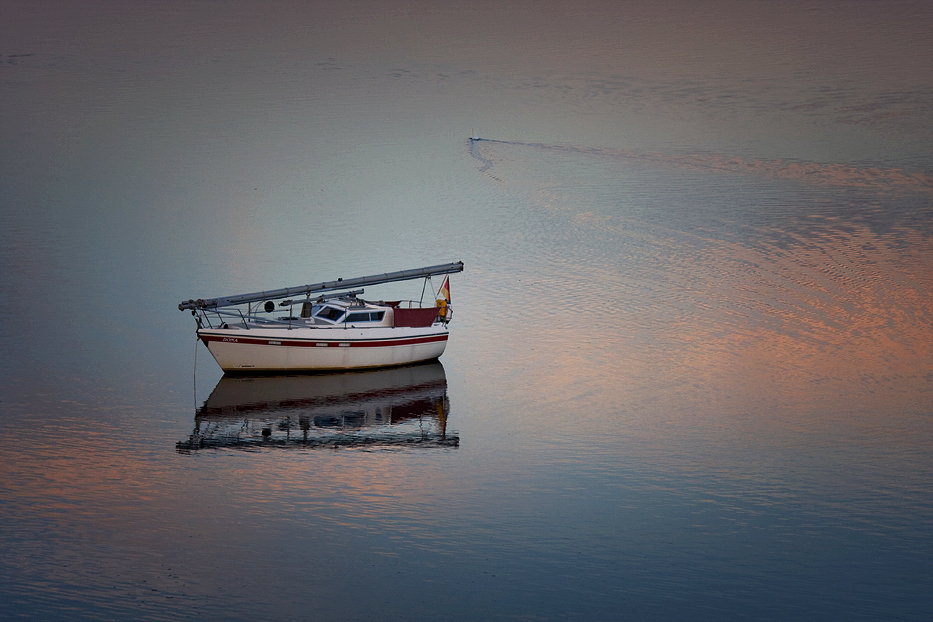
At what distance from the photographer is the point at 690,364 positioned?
3275 centimetres

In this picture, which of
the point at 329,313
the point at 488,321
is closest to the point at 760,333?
the point at 488,321

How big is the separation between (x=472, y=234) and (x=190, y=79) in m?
38.5

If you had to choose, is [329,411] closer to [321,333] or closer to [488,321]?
[321,333]

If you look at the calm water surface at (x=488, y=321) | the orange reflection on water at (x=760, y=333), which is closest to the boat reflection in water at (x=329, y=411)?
the calm water surface at (x=488, y=321)

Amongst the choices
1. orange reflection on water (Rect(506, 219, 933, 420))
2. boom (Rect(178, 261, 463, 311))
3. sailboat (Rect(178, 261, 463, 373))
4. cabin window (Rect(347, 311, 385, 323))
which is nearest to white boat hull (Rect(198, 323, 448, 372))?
sailboat (Rect(178, 261, 463, 373))

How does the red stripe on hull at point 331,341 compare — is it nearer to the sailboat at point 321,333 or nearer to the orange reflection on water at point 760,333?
the sailboat at point 321,333

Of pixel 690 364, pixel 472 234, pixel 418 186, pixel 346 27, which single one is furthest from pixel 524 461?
pixel 346 27

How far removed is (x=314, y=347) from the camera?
31516mm

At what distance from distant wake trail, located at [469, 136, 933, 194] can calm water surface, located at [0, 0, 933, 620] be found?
1.18 ft

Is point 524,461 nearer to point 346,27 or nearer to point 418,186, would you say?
point 418,186

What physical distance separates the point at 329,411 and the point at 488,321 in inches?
477

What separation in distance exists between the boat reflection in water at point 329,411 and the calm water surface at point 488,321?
16 centimetres

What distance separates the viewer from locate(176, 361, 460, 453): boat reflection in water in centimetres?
2495

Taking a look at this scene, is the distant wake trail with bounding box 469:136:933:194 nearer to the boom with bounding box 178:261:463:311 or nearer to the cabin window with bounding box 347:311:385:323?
the boom with bounding box 178:261:463:311
